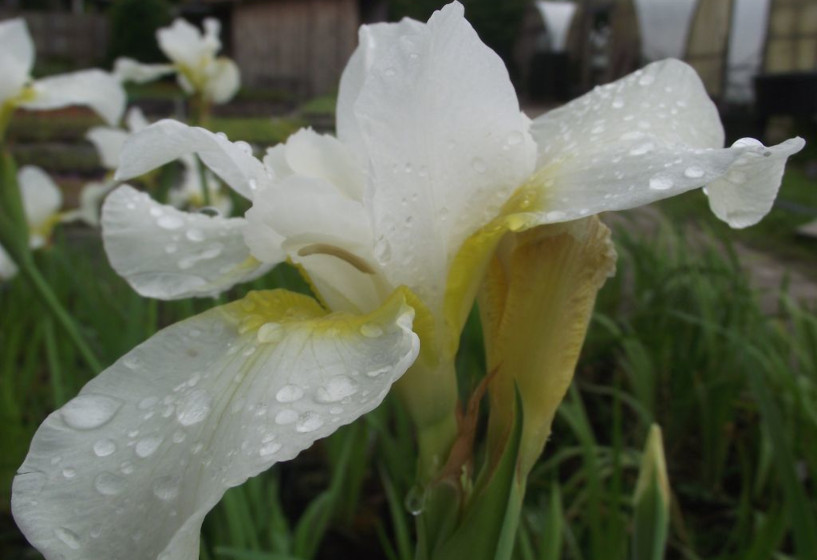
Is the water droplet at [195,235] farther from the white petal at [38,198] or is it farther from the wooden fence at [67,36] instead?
the wooden fence at [67,36]

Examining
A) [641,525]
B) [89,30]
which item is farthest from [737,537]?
[89,30]

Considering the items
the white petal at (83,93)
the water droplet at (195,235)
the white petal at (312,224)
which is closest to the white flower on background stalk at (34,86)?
the white petal at (83,93)

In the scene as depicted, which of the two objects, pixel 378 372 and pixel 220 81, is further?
pixel 220 81

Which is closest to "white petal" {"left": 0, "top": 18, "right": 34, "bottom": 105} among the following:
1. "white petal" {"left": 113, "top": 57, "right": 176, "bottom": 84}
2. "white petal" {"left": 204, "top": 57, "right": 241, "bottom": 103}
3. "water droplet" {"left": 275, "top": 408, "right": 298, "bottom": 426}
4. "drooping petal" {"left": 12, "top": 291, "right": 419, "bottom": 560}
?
"white petal" {"left": 113, "top": 57, "right": 176, "bottom": 84}

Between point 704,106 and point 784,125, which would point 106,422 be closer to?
point 704,106

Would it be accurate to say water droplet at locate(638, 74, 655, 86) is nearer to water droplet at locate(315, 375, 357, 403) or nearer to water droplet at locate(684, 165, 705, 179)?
water droplet at locate(684, 165, 705, 179)

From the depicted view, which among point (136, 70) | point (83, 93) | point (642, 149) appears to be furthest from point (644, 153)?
point (136, 70)

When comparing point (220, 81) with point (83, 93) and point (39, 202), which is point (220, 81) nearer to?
point (39, 202)
